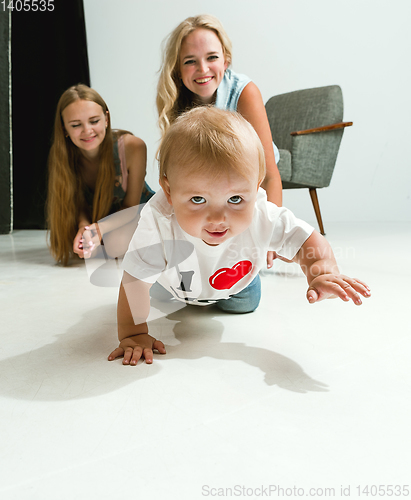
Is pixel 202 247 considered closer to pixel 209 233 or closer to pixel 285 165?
pixel 209 233

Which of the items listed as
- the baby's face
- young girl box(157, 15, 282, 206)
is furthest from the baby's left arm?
young girl box(157, 15, 282, 206)

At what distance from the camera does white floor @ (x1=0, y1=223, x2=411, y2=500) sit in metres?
0.44

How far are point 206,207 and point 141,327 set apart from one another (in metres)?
0.27

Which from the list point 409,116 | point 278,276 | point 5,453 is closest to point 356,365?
point 5,453

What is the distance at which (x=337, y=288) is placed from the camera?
23.8 inches

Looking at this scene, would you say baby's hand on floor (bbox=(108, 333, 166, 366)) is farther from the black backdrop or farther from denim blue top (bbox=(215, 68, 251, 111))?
the black backdrop

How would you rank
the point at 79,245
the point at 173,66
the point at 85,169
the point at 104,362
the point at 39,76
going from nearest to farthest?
the point at 104,362, the point at 173,66, the point at 79,245, the point at 85,169, the point at 39,76

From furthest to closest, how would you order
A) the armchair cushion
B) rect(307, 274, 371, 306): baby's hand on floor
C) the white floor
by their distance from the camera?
1. the armchair cushion
2. rect(307, 274, 371, 306): baby's hand on floor
3. the white floor

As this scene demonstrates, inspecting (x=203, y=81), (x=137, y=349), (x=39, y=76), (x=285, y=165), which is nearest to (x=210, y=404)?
(x=137, y=349)

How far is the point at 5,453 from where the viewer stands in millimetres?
476

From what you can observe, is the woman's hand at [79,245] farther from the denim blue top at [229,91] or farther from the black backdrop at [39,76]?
the black backdrop at [39,76]

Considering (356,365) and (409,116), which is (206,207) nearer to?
(356,365)

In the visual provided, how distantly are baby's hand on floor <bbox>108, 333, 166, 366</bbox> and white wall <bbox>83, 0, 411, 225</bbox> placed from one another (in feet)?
7.66

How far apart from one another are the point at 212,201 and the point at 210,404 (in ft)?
0.94
